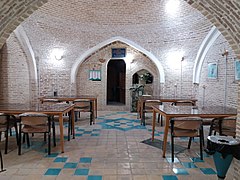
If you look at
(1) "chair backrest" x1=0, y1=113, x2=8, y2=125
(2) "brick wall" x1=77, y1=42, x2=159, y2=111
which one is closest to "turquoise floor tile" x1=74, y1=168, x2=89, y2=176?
A: (1) "chair backrest" x1=0, y1=113, x2=8, y2=125

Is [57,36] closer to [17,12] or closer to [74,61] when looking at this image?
[74,61]

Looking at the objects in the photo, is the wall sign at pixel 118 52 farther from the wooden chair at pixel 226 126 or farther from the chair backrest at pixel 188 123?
the chair backrest at pixel 188 123

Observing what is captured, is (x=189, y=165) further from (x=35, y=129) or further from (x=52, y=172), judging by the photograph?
(x=35, y=129)

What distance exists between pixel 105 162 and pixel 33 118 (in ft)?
5.08

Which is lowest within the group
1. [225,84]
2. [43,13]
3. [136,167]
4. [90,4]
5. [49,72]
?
[136,167]

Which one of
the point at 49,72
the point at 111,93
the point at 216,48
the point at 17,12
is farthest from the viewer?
the point at 111,93

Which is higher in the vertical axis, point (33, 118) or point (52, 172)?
point (33, 118)

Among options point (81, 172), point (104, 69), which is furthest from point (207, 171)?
point (104, 69)

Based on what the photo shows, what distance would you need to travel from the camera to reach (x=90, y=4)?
21.9 feet

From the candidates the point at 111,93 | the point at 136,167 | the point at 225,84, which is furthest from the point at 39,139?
A: the point at 111,93

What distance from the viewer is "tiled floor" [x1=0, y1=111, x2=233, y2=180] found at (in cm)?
300

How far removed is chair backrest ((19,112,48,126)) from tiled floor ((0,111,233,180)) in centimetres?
65

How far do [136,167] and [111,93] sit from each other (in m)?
8.33

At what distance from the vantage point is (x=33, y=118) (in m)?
3.60
